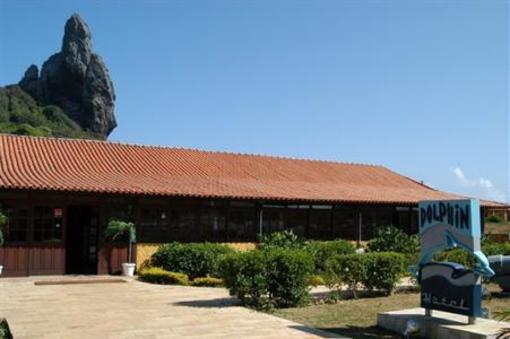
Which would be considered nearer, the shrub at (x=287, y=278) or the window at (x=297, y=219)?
the shrub at (x=287, y=278)

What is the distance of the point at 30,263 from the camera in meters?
18.3

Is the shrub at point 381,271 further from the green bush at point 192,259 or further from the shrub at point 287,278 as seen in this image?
the green bush at point 192,259

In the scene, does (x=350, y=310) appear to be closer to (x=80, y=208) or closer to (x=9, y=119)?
(x=80, y=208)

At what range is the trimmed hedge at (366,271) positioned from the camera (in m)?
13.9

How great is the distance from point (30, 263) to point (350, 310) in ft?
35.2

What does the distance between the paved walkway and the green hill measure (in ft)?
163

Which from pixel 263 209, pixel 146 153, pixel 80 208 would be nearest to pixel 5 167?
pixel 80 208

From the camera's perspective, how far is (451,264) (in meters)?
9.57

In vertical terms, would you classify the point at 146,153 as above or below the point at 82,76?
below

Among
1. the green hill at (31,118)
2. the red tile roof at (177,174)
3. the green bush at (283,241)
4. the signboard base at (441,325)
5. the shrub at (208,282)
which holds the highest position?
the green hill at (31,118)

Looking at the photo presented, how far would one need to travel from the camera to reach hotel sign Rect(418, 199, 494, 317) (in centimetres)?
910

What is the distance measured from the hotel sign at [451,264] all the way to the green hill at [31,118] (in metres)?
56.2

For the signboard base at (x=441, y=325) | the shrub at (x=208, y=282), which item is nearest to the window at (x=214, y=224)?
the shrub at (x=208, y=282)

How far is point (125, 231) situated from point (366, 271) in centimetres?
861
